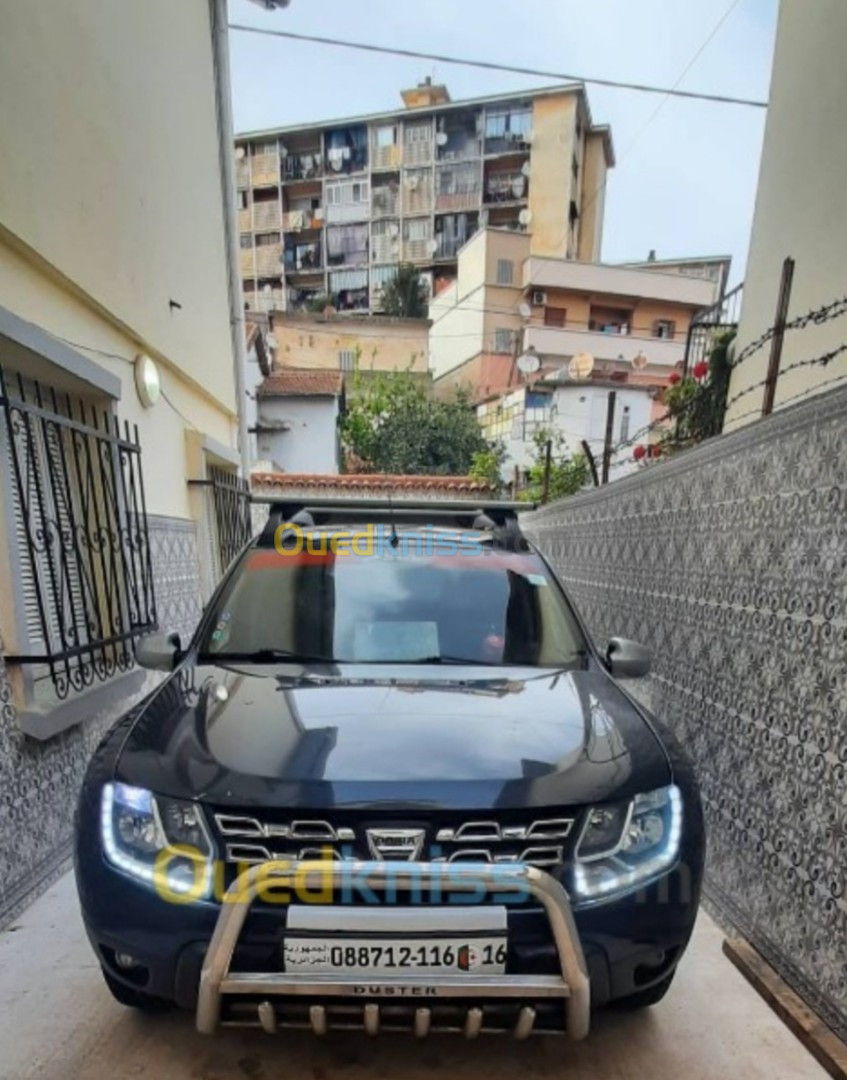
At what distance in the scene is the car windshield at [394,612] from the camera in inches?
97.3

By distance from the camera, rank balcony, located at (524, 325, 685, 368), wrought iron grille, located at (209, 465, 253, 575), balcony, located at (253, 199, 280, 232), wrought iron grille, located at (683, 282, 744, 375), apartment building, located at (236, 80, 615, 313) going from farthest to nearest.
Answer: balcony, located at (253, 199, 280, 232) < apartment building, located at (236, 80, 615, 313) < balcony, located at (524, 325, 685, 368) < wrought iron grille, located at (683, 282, 744, 375) < wrought iron grille, located at (209, 465, 253, 575)

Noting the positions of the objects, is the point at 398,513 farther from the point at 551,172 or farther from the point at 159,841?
the point at 551,172

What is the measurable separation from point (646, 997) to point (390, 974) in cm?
89

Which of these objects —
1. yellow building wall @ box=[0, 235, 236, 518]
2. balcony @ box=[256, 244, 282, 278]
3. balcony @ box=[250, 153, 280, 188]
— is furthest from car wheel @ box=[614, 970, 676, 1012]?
balcony @ box=[250, 153, 280, 188]

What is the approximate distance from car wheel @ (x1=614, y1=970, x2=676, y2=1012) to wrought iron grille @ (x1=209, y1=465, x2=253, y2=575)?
16.5 ft

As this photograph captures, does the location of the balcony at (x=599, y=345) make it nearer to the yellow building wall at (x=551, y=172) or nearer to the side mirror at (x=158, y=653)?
the yellow building wall at (x=551, y=172)

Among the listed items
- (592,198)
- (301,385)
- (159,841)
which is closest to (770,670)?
(159,841)

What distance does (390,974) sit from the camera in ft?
4.92

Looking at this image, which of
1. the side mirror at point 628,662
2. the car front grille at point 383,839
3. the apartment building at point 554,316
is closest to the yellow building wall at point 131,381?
the car front grille at point 383,839

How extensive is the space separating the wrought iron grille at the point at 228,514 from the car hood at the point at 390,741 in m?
4.22

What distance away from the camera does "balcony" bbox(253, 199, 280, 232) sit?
4094 centimetres

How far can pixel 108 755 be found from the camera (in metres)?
1.91

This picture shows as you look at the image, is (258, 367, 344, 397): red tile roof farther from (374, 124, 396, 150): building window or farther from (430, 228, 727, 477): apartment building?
(374, 124, 396, 150): building window

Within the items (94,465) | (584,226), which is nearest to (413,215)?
(584,226)
